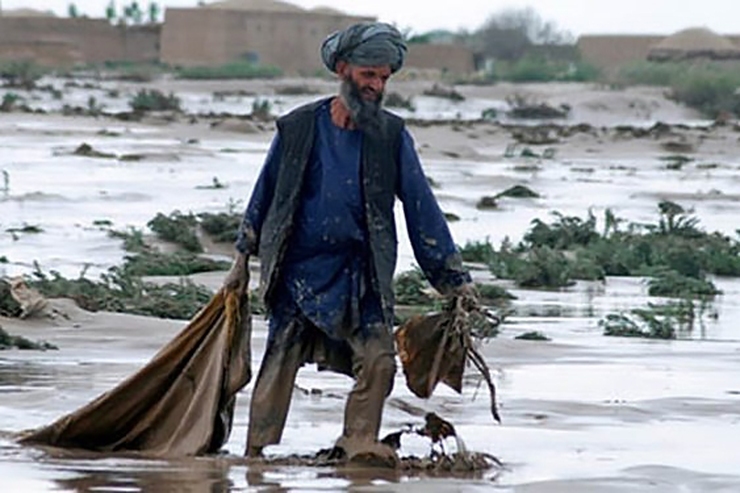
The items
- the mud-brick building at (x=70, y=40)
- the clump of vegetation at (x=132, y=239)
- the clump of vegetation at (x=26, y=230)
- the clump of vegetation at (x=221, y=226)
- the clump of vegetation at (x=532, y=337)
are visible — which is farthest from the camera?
the mud-brick building at (x=70, y=40)

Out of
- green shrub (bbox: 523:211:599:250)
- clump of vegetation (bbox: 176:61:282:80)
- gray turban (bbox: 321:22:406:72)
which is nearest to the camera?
gray turban (bbox: 321:22:406:72)

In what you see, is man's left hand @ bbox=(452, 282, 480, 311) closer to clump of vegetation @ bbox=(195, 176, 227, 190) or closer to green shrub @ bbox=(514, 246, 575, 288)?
green shrub @ bbox=(514, 246, 575, 288)

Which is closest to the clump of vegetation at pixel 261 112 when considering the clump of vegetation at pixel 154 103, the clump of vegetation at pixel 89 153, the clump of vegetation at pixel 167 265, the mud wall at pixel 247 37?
the clump of vegetation at pixel 154 103

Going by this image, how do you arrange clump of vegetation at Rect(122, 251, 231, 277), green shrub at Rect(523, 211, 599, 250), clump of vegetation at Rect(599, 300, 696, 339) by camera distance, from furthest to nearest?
green shrub at Rect(523, 211, 599, 250) → clump of vegetation at Rect(122, 251, 231, 277) → clump of vegetation at Rect(599, 300, 696, 339)

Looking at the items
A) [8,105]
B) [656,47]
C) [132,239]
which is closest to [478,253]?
[132,239]

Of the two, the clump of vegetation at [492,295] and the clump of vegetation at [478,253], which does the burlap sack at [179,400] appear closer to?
the clump of vegetation at [492,295]

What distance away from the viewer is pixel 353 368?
8.78 meters

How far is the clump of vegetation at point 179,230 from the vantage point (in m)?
19.0

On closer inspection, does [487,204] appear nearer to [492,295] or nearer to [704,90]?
[492,295]

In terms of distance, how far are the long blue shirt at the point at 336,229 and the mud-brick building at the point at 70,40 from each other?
80805 mm

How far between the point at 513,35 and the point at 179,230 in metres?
100.0

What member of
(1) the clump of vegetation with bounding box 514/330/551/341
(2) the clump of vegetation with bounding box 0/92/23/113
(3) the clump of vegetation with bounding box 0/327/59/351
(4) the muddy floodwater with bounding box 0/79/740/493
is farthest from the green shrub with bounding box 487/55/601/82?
(3) the clump of vegetation with bounding box 0/327/59/351

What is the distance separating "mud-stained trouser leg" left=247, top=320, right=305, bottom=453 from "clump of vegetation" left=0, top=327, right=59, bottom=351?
344cm

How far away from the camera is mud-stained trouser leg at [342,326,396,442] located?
8664mm
